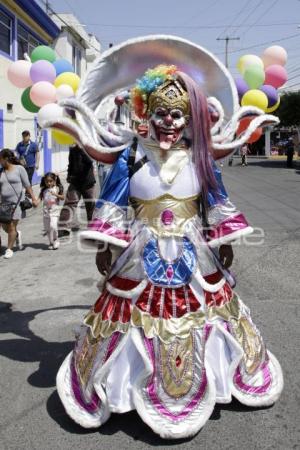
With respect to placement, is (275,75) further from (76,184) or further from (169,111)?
(76,184)

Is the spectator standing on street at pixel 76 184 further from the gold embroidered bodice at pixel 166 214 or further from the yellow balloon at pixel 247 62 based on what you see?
the gold embroidered bodice at pixel 166 214

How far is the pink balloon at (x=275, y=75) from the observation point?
12.5 feet

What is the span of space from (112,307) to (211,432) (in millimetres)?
869

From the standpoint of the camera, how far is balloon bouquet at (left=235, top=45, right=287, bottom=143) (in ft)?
11.2

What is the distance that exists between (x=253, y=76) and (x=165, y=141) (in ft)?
3.75

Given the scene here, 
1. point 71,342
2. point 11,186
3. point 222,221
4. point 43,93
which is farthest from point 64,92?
point 11,186

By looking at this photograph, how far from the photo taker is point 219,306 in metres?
2.87

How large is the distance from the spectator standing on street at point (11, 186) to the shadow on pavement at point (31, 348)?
2.47m

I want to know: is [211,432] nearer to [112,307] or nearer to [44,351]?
[112,307]

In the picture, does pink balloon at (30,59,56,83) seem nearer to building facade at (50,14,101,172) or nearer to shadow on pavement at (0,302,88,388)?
shadow on pavement at (0,302,88,388)

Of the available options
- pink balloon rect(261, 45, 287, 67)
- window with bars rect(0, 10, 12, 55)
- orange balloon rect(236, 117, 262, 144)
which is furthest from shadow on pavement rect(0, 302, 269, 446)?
window with bars rect(0, 10, 12, 55)

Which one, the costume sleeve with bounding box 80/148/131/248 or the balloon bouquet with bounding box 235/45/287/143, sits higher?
the balloon bouquet with bounding box 235/45/287/143

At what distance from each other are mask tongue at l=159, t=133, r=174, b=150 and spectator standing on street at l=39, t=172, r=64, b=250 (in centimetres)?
484

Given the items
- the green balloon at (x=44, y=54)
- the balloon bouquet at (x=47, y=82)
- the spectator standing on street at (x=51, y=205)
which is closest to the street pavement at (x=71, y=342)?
the spectator standing on street at (x=51, y=205)
